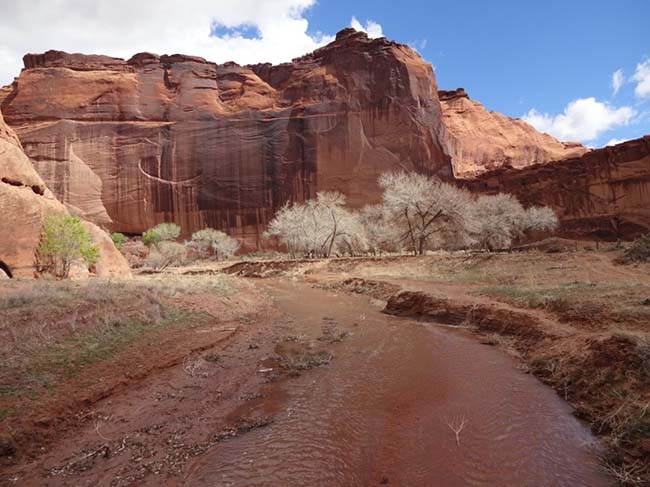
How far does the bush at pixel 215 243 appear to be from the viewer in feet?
172

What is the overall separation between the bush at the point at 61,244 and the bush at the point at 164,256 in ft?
88.8

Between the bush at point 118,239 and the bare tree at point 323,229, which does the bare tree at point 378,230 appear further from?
the bush at point 118,239

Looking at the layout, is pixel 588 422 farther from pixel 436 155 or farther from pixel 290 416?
pixel 436 155

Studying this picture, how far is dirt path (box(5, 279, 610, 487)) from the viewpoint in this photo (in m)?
4.05

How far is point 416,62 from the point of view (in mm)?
60688

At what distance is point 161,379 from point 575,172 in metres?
59.1

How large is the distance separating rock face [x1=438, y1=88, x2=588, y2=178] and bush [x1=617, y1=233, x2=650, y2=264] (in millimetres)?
57008

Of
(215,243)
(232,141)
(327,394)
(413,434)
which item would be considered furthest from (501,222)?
(232,141)

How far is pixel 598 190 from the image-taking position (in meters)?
49.3

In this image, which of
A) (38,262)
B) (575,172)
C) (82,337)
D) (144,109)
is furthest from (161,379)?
(144,109)

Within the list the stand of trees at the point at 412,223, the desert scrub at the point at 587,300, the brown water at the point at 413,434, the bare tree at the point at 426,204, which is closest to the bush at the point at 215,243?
the stand of trees at the point at 412,223

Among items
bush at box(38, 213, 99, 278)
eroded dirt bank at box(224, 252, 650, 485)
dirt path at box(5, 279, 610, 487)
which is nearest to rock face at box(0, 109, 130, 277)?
bush at box(38, 213, 99, 278)

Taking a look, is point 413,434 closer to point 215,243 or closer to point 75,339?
point 75,339

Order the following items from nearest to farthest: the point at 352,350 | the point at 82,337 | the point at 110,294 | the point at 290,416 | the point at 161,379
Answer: the point at 290,416 → the point at 161,379 → the point at 82,337 → the point at 352,350 → the point at 110,294
